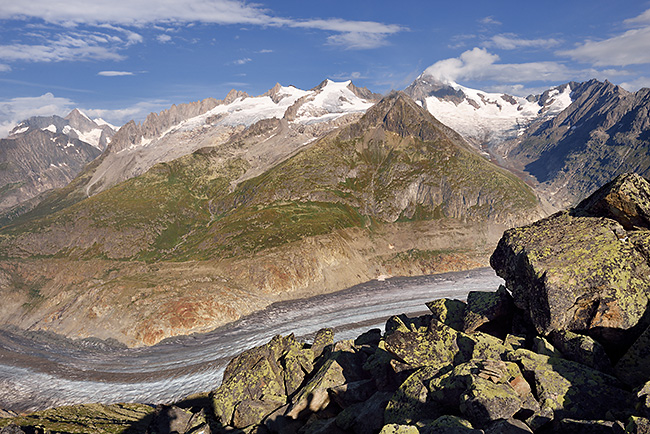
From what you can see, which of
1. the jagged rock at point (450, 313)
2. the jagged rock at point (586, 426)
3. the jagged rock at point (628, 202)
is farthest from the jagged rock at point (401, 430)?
the jagged rock at point (628, 202)

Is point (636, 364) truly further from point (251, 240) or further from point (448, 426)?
point (251, 240)

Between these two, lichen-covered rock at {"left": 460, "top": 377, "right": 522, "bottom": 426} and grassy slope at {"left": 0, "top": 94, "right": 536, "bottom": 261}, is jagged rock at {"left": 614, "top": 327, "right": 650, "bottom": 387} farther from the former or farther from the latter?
grassy slope at {"left": 0, "top": 94, "right": 536, "bottom": 261}

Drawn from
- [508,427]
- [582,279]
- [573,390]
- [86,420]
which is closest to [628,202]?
[582,279]

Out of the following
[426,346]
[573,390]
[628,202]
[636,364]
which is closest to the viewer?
[573,390]

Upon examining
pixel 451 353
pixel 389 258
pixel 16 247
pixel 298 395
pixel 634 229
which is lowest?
pixel 389 258

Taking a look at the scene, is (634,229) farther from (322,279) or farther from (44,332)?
(44,332)

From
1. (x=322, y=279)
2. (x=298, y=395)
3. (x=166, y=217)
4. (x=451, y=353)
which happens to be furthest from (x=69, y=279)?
(x=451, y=353)
